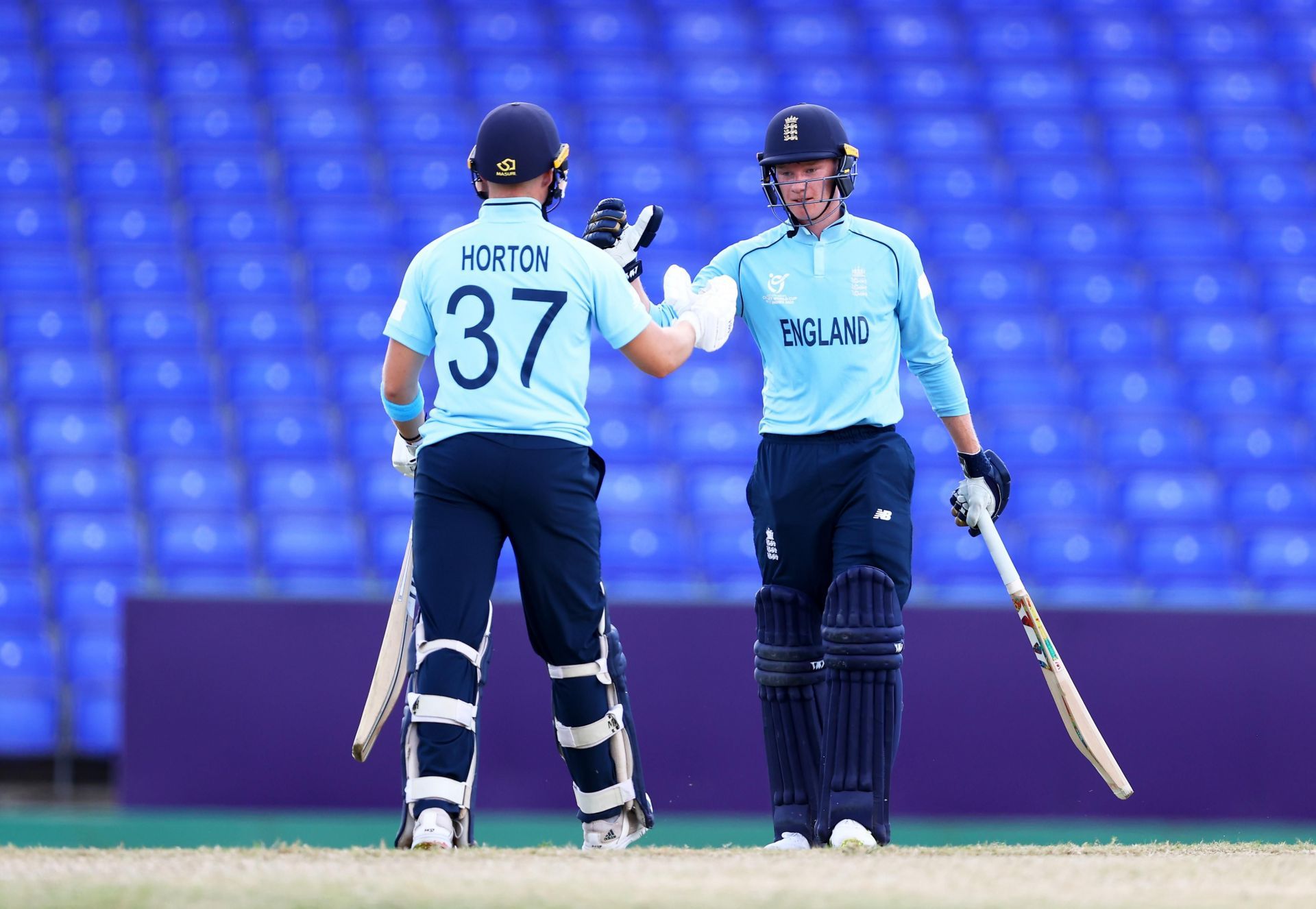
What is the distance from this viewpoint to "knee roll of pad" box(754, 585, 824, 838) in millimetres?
4461

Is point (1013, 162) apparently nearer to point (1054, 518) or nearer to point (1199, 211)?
point (1199, 211)

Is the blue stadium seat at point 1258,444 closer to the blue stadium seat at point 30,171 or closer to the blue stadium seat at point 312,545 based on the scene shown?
the blue stadium seat at point 312,545

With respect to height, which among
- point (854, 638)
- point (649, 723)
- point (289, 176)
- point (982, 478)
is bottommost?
point (649, 723)

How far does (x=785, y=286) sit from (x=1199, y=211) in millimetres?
7519

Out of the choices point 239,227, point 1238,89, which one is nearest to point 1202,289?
point 1238,89

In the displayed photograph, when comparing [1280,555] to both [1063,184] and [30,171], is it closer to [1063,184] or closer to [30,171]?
[1063,184]

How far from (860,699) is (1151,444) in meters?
5.80

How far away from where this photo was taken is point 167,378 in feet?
30.5

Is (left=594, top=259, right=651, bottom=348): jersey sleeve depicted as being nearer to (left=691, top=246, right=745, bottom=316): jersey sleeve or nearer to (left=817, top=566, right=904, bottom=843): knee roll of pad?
(left=691, top=246, right=745, bottom=316): jersey sleeve

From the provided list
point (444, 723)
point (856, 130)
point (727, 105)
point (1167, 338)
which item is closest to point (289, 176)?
point (727, 105)

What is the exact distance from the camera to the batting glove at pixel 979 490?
4.65 metres

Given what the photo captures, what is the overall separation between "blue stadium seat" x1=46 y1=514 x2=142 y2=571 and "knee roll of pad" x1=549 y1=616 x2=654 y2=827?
472 cm

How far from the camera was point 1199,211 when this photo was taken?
11148 millimetres

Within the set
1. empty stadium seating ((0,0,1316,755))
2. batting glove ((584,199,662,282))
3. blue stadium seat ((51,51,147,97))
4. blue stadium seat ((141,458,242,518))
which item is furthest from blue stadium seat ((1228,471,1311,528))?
blue stadium seat ((51,51,147,97))
